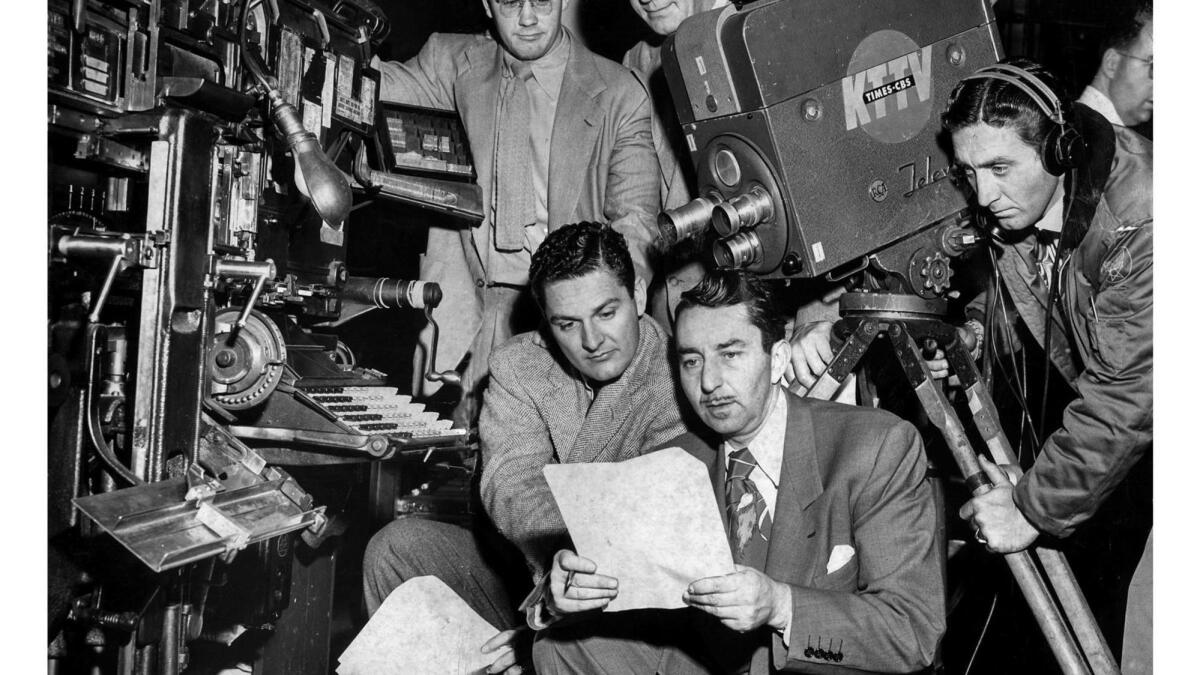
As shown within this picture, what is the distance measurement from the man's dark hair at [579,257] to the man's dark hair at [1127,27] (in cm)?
128

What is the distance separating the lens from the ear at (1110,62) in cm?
235

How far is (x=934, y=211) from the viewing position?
2506 millimetres

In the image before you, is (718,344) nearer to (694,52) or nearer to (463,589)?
(694,52)

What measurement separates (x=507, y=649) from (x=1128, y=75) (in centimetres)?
209

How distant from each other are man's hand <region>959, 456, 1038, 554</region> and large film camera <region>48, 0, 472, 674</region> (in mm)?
1415

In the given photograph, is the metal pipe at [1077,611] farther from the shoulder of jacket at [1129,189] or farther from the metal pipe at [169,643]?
the metal pipe at [169,643]

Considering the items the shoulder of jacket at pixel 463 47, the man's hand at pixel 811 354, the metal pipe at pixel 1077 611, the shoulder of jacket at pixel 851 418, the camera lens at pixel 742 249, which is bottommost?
the metal pipe at pixel 1077 611

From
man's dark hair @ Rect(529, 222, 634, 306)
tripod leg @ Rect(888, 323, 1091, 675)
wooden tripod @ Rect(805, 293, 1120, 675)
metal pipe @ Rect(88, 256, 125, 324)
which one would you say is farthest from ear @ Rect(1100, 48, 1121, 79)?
metal pipe @ Rect(88, 256, 125, 324)

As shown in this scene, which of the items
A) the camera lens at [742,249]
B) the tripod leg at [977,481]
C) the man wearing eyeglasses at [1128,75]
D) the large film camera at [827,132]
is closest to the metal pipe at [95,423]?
the large film camera at [827,132]

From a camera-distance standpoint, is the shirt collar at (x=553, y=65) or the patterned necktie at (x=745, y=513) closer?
the patterned necktie at (x=745, y=513)

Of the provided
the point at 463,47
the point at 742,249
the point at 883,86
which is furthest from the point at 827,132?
the point at 463,47

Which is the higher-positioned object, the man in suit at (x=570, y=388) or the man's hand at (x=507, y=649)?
the man in suit at (x=570, y=388)

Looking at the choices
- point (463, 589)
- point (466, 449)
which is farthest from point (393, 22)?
point (463, 589)

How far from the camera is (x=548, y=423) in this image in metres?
2.68
